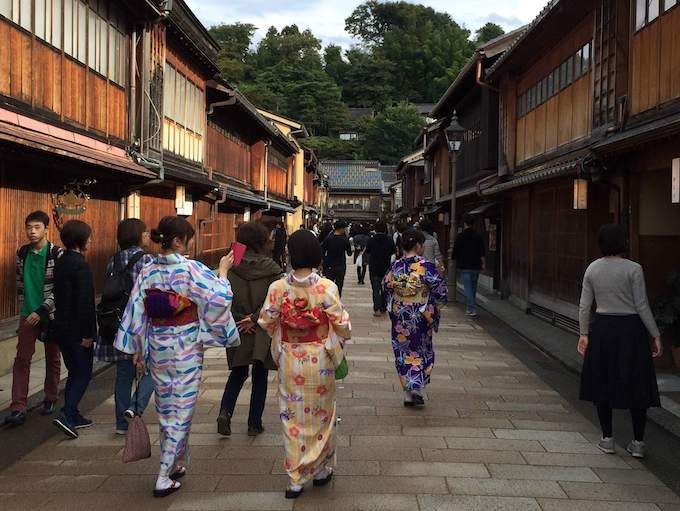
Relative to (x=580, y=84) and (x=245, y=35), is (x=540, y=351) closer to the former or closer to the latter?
(x=580, y=84)

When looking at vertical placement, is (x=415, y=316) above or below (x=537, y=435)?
above

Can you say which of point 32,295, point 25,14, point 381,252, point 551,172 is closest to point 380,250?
point 381,252

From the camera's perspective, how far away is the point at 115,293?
5594 mm

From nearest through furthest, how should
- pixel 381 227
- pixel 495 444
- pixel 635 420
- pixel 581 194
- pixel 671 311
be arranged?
pixel 635 420
pixel 495 444
pixel 671 311
pixel 581 194
pixel 381 227

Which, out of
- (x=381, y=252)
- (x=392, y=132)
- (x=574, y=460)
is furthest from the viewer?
(x=392, y=132)

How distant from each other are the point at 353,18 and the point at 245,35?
2853cm

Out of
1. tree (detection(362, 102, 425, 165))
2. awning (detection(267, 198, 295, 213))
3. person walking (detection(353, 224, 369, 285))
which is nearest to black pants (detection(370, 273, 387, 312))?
person walking (detection(353, 224, 369, 285))

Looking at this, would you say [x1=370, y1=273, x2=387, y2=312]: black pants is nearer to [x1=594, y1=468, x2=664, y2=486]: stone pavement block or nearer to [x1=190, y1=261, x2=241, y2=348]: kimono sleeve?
[x1=594, y1=468, x2=664, y2=486]: stone pavement block

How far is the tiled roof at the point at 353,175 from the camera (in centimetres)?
7106

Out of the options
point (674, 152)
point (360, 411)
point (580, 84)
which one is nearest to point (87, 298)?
point (360, 411)

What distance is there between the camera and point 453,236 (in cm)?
1906

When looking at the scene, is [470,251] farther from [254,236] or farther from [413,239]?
[254,236]

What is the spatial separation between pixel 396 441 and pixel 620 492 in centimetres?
182

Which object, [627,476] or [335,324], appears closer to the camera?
[335,324]
